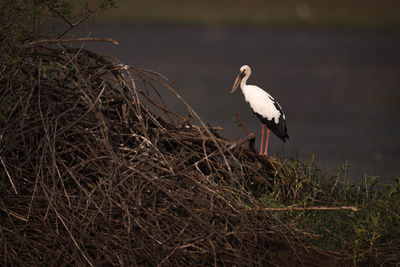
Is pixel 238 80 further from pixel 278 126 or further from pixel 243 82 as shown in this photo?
pixel 278 126

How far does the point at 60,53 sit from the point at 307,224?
3503 mm

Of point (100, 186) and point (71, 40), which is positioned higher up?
point (71, 40)

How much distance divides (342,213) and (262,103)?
357cm

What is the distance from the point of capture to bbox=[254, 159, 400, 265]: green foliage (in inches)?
238

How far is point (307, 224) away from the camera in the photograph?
256 inches

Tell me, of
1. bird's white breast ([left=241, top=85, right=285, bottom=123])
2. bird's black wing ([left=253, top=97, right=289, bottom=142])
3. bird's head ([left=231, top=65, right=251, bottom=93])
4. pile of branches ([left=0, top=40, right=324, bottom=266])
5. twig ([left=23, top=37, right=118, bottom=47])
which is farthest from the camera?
bird's head ([left=231, top=65, right=251, bottom=93])

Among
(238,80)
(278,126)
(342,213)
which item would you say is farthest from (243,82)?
(342,213)

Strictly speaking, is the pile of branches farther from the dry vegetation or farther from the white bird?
the white bird

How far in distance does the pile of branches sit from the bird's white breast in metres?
3.30

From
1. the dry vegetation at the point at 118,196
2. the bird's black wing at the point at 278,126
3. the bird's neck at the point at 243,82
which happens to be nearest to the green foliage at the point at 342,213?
the dry vegetation at the point at 118,196

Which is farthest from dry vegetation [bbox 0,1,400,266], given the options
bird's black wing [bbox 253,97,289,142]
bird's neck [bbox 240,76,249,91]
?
bird's neck [bbox 240,76,249,91]

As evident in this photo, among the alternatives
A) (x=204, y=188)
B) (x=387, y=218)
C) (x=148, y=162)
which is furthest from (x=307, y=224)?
(x=148, y=162)

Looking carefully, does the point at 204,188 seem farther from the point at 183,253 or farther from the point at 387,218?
the point at 387,218

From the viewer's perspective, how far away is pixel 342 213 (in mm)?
6914
